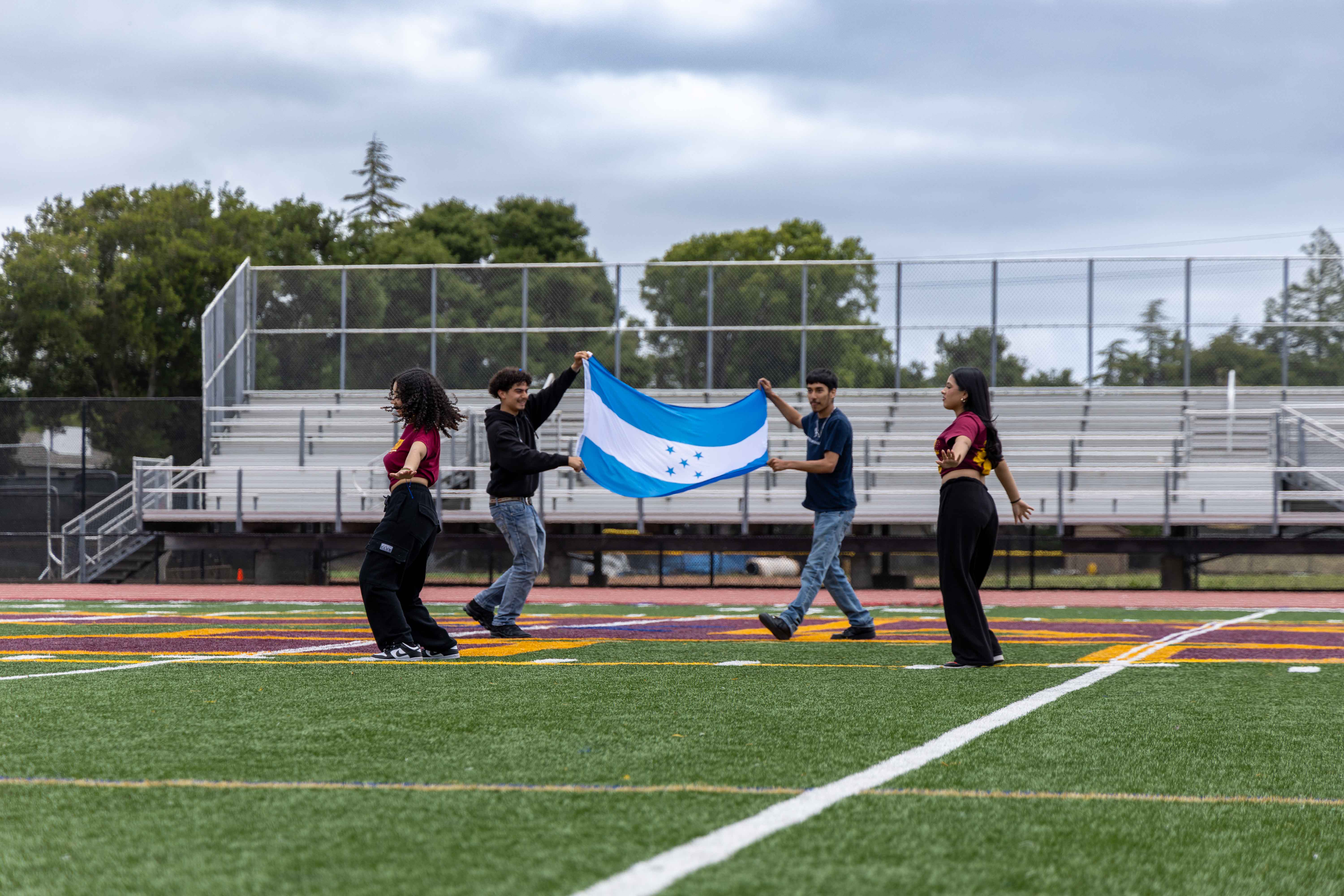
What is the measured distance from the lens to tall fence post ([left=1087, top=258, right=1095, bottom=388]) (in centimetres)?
2731

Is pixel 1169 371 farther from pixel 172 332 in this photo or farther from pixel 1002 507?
pixel 172 332

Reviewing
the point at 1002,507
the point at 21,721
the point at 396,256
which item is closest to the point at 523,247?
the point at 396,256

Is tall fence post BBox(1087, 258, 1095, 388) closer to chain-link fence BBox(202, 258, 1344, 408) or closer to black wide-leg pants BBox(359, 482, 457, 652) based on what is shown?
chain-link fence BBox(202, 258, 1344, 408)

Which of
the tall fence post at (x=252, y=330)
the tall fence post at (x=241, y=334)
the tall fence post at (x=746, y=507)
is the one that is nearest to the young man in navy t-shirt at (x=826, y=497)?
the tall fence post at (x=746, y=507)

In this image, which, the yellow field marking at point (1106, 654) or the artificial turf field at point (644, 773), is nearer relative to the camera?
the artificial turf field at point (644, 773)

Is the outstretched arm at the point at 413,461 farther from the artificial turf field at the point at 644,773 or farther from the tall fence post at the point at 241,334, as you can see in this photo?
the tall fence post at the point at 241,334

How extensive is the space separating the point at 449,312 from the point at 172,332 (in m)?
17.7

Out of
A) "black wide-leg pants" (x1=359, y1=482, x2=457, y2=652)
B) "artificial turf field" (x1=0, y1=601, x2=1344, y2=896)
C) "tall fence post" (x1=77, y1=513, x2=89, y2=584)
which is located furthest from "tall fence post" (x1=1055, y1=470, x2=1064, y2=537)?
"tall fence post" (x1=77, y1=513, x2=89, y2=584)

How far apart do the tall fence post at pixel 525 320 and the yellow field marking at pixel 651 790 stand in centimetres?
2410

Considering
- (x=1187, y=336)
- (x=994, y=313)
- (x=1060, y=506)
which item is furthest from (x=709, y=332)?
(x=1187, y=336)

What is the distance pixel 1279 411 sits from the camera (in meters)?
24.5

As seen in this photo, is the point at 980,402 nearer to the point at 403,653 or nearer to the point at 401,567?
the point at 401,567

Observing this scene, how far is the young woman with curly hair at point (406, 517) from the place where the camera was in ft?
26.3

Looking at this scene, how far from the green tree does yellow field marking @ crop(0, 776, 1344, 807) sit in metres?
23.6
